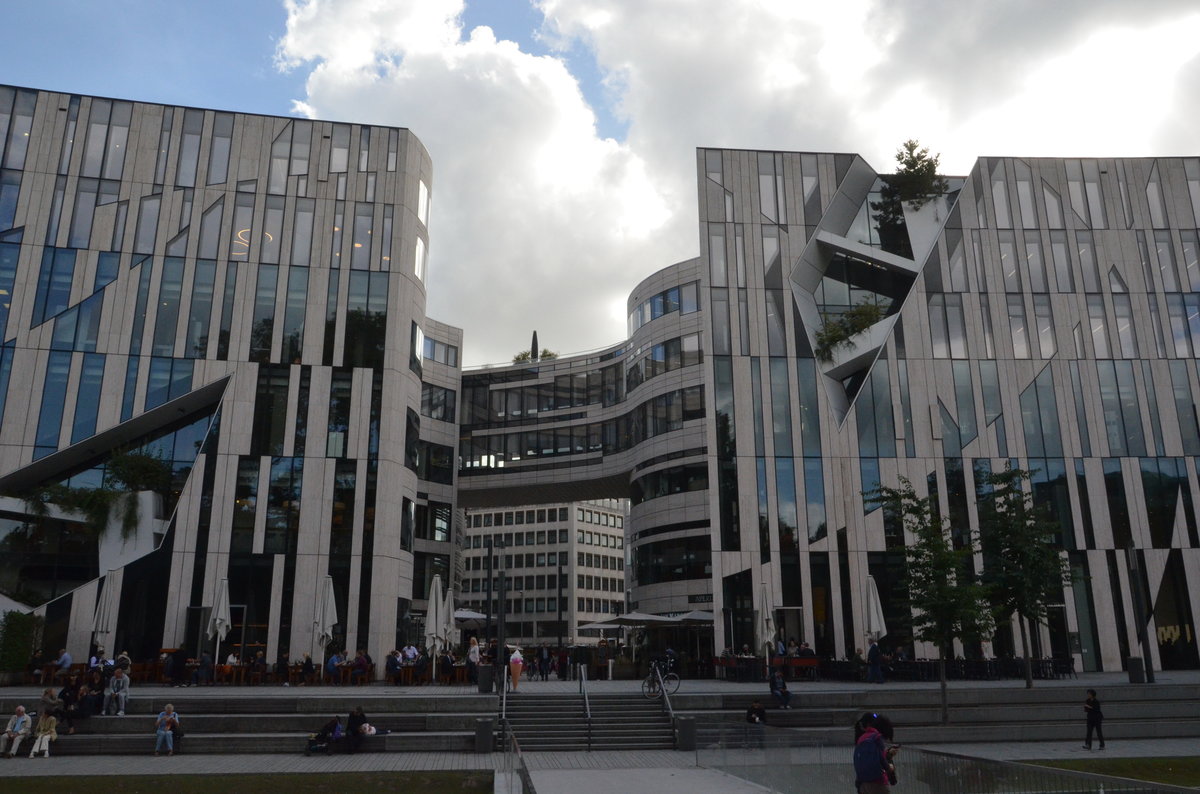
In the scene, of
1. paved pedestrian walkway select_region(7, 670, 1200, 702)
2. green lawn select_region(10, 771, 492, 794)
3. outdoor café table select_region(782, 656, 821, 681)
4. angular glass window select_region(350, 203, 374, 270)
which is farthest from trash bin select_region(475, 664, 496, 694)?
angular glass window select_region(350, 203, 374, 270)

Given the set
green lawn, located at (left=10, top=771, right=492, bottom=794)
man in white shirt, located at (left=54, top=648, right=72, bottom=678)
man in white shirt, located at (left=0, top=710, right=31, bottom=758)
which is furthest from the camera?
man in white shirt, located at (left=54, top=648, right=72, bottom=678)

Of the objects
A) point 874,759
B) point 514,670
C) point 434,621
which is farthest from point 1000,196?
point 874,759

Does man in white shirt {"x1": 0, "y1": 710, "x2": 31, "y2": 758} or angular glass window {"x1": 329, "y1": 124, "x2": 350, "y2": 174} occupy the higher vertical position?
angular glass window {"x1": 329, "y1": 124, "x2": 350, "y2": 174}

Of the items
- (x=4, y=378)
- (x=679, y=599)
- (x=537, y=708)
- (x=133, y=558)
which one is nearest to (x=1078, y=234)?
(x=679, y=599)

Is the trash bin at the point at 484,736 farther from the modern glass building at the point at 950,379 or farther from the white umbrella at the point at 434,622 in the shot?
the modern glass building at the point at 950,379

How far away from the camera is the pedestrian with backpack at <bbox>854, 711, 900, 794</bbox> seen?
10453 millimetres

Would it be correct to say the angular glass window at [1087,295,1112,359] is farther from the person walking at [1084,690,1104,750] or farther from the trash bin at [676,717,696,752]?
the trash bin at [676,717,696,752]

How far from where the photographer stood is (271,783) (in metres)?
17.1

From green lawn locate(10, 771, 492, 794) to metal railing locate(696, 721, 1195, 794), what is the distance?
197 inches

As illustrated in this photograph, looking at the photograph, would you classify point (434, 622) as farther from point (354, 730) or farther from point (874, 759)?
point (874, 759)

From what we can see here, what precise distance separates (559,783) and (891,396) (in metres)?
30.9

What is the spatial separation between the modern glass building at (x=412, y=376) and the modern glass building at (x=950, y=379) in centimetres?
14

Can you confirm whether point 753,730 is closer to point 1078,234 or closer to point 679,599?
point 679,599

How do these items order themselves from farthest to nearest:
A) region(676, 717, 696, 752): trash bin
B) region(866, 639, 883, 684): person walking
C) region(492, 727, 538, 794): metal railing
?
region(866, 639, 883, 684): person walking
region(676, 717, 696, 752): trash bin
region(492, 727, 538, 794): metal railing
